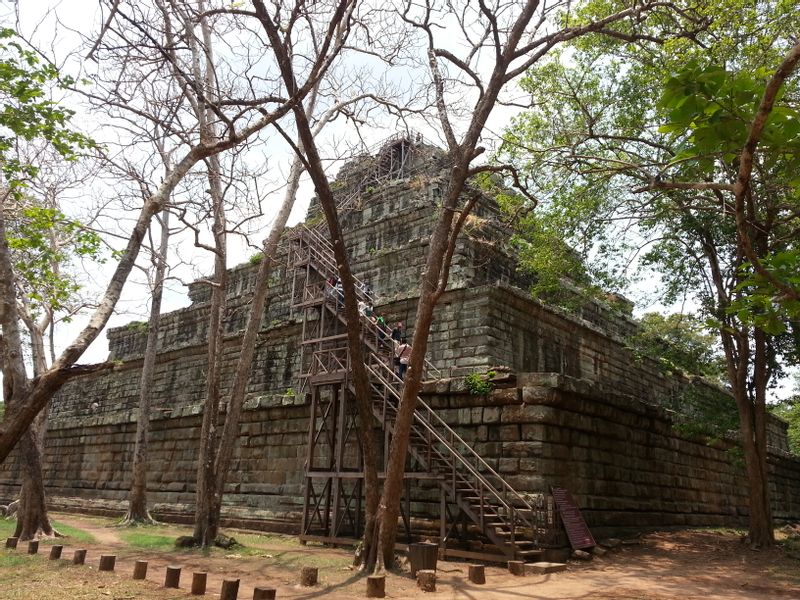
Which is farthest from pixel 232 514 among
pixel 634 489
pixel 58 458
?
pixel 58 458

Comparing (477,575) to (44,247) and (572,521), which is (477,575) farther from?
(44,247)

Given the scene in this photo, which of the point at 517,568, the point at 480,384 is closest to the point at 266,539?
the point at 480,384

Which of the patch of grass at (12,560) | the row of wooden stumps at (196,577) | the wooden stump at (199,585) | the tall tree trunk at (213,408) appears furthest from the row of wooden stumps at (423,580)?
the patch of grass at (12,560)

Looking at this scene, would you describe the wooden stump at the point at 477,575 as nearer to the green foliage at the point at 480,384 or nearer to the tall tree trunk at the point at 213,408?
the green foliage at the point at 480,384

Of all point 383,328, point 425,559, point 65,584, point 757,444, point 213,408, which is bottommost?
point 65,584

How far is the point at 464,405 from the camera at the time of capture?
11.5 metres

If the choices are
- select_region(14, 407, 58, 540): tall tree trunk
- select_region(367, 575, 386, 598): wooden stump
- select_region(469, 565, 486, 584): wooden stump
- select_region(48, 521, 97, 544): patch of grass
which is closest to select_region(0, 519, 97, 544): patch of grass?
select_region(48, 521, 97, 544): patch of grass

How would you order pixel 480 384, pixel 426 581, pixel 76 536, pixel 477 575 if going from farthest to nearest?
pixel 76 536 → pixel 480 384 → pixel 477 575 → pixel 426 581

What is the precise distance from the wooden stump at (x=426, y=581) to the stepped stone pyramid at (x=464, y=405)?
3340 mm

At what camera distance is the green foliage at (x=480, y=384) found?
441 inches

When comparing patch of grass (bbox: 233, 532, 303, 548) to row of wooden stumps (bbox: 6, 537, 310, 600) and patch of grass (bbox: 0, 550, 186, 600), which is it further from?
patch of grass (bbox: 0, 550, 186, 600)

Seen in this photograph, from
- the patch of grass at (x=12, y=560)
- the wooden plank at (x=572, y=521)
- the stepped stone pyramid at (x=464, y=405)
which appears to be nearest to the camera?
the patch of grass at (x=12, y=560)

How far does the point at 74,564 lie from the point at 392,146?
1502 centimetres

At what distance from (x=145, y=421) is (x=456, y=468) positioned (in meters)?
10.2
